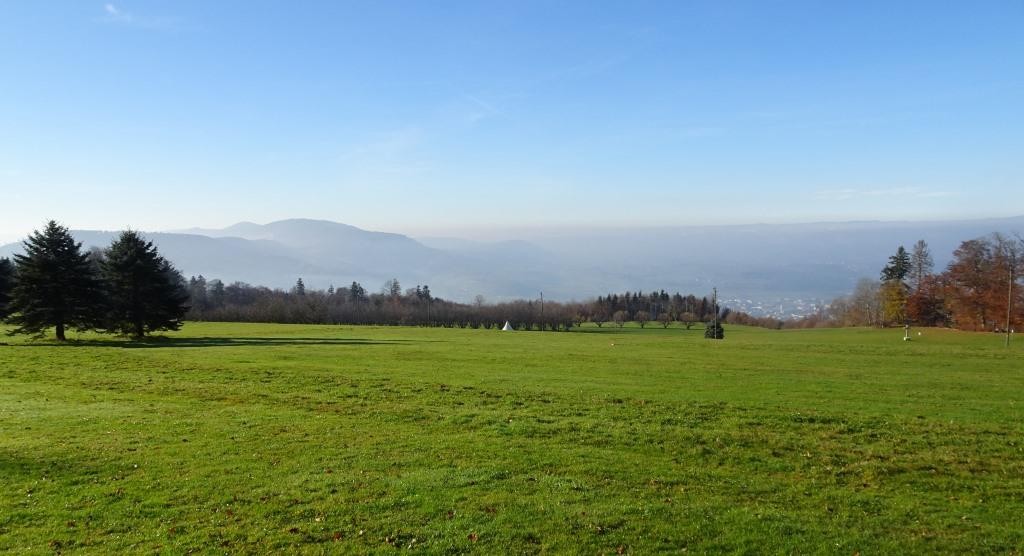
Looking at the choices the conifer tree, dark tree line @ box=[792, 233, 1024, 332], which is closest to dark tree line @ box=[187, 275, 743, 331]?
the conifer tree

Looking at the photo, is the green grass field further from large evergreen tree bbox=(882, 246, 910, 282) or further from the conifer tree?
large evergreen tree bbox=(882, 246, 910, 282)

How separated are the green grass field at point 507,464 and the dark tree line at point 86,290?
26658mm

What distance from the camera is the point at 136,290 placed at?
53062mm

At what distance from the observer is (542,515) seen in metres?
9.68

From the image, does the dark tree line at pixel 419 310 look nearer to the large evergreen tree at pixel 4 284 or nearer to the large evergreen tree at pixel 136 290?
the large evergreen tree at pixel 4 284

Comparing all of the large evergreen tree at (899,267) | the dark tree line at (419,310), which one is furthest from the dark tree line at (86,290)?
the large evergreen tree at (899,267)

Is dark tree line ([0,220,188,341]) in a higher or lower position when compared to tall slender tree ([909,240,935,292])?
lower

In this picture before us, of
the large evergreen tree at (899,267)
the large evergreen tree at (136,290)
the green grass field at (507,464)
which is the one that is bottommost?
Answer: the green grass field at (507,464)

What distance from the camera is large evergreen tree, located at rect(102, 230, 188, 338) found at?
5259 centimetres

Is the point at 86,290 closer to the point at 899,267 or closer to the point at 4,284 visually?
the point at 4,284

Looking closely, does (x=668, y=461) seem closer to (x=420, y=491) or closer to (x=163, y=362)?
(x=420, y=491)

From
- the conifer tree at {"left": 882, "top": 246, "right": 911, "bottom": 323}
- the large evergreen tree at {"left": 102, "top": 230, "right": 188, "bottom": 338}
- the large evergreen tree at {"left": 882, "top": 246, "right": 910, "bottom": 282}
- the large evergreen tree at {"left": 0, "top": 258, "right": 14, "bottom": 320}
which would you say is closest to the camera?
the large evergreen tree at {"left": 102, "top": 230, "right": 188, "bottom": 338}

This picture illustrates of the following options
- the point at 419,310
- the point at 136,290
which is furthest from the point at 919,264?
the point at 136,290

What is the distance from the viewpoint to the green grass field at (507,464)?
9.03 m
